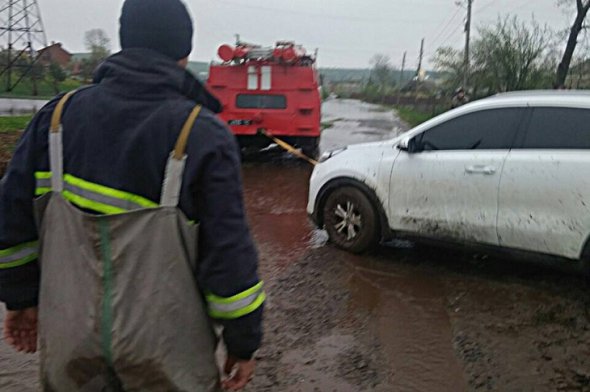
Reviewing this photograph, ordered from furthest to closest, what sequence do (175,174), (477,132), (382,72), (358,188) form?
1. (382,72)
2. (358,188)
3. (477,132)
4. (175,174)

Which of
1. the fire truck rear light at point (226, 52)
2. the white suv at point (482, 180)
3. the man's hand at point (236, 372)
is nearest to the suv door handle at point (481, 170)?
the white suv at point (482, 180)

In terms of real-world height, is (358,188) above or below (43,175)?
below

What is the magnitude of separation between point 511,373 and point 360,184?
8.62ft

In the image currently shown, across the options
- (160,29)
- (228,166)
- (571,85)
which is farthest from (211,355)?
(571,85)

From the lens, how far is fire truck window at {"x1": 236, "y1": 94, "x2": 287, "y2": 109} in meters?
11.9

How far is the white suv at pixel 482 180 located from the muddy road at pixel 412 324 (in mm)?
407

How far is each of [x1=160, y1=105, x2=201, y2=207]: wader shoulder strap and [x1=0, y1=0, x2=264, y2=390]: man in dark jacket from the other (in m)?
0.02

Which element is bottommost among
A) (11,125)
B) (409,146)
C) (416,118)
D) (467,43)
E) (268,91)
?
(416,118)

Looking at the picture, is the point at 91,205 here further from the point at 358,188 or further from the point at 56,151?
the point at 358,188

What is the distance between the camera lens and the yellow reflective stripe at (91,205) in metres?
1.63

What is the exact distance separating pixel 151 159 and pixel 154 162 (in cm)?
1

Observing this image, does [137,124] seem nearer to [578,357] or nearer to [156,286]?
[156,286]

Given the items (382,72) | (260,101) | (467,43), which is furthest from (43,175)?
(382,72)

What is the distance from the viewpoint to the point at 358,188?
229 inches
